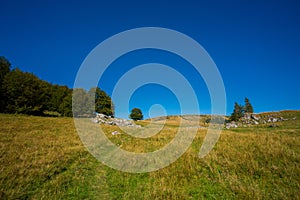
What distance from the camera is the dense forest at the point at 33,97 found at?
97.0ft

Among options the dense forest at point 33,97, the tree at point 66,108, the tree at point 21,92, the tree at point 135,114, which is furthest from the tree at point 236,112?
the tree at point 21,92

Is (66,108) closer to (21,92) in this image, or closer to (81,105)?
(81,105)

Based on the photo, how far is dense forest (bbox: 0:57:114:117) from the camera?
29578mm

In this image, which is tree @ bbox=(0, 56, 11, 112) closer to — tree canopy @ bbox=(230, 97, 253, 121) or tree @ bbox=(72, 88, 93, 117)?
tree @ bbox=(72, 88, 93, 117)

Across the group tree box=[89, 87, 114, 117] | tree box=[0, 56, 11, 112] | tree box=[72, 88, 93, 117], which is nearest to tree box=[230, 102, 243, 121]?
tree box=[89, 87, 114, 117]

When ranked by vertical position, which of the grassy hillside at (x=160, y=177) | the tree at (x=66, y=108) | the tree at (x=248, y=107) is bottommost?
the grassy hillside at (x=160, y=177)

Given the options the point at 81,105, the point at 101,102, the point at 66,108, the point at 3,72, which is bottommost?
the point at 66,108

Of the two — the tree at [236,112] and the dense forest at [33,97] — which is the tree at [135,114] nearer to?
the dense forest at [33,97]

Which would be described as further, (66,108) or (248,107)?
(248,107)

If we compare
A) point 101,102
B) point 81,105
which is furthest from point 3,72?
point 101,102

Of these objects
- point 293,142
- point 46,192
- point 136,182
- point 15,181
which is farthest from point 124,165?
point 293,142

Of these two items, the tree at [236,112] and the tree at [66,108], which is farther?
the tree at [236,112]

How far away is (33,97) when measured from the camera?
1270 inches

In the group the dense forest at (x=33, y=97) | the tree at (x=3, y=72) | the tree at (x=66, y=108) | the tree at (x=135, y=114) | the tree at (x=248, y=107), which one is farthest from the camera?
the tree at (x=135, y=114)
